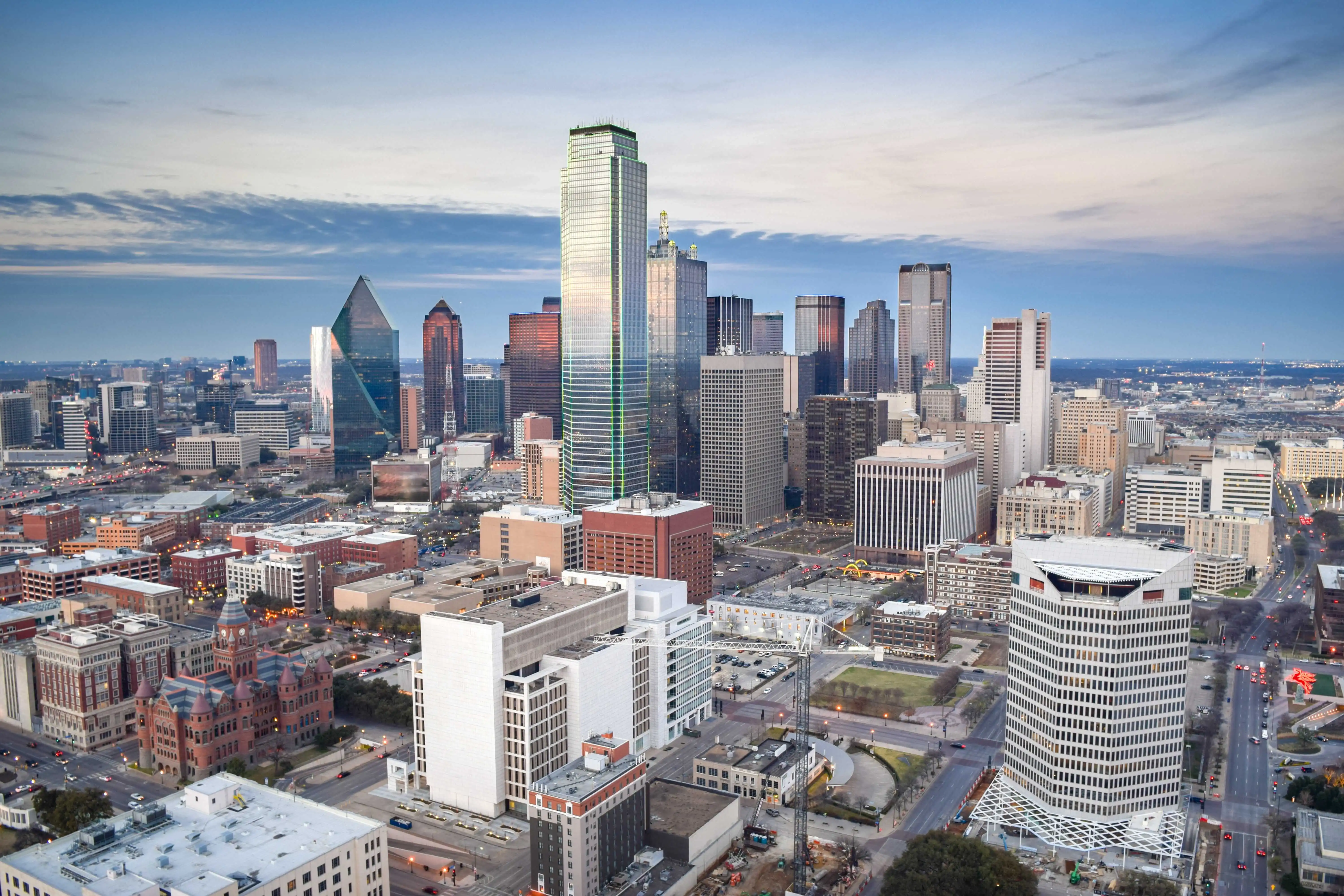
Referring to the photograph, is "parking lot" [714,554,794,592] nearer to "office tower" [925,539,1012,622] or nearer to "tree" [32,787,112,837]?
"office tower" [925,539,1012,622]

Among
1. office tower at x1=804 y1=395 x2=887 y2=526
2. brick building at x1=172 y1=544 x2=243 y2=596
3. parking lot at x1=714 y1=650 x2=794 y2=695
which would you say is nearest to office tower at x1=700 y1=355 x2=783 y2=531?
office tower at x1=804 y1=395 x2=887 y2=526

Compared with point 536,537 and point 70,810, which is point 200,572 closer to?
point 536,537

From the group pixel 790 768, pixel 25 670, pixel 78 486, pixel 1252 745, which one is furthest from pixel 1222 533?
pixel 78 486

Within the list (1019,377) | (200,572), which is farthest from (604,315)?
(1019,377)

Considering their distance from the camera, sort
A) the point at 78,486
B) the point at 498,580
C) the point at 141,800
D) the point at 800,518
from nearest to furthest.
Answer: the point at 141,800 < the point at 498,580 < the point at 800,518 < the point at 78,486

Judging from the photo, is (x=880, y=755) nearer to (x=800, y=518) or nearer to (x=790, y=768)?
(x=790, y=768)

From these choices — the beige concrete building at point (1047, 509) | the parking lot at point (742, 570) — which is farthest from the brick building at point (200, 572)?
the beige concrete building at point (1047, 509)
